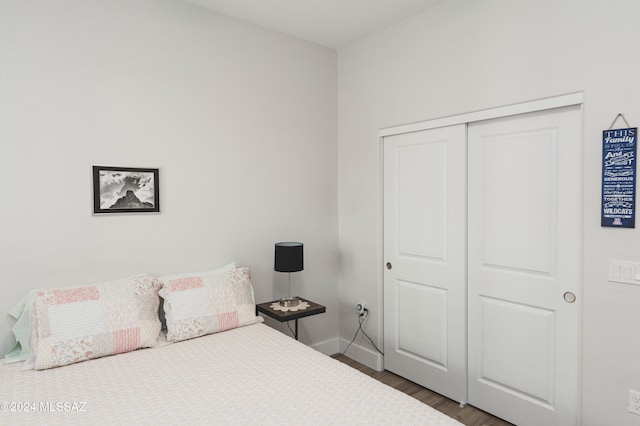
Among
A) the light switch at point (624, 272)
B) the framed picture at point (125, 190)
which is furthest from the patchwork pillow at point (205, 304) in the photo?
the light switch at point (624, 272)

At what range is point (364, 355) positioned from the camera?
3445 millimetres

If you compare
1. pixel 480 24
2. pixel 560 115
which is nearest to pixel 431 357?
pixel 560 115

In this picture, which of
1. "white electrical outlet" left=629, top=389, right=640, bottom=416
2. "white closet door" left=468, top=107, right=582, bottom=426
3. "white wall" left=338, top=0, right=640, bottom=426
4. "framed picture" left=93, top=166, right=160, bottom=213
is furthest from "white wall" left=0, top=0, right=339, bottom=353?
"white electrical outlet" left=629, top=389, right=640, bottom=416

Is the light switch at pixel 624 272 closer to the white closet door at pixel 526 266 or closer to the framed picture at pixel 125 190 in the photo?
the white closet door at pixel 526 266

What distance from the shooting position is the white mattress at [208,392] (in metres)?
1.55

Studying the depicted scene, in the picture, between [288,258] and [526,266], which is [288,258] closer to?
[288,258]

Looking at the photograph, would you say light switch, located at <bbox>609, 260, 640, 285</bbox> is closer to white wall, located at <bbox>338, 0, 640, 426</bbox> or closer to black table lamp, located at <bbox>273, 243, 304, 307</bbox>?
white wall, located at <bbox>338, 0, 640, 426</bbox>

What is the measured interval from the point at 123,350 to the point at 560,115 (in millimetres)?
2777

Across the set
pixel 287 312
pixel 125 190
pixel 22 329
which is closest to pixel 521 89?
pixel 287 312

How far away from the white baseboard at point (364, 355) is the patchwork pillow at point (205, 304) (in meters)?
1.16

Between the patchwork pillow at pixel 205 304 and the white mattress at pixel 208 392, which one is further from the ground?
the patchwork pillow at pixel 205 304

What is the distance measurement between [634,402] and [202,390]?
2.11 meters

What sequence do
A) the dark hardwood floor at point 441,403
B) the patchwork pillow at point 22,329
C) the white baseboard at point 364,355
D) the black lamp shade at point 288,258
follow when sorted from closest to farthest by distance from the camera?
the patchwork pillow at point 22,329 → the dark hardwood floor at point 441,403 → the black lamp shade at point 288,258 → the white baseboard at point 364,355

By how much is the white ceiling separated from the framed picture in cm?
127
